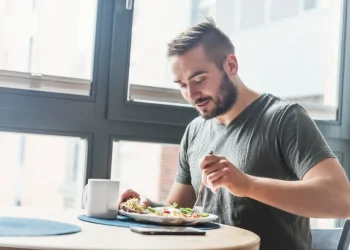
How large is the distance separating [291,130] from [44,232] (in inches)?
30.8

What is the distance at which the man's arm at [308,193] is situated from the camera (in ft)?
4.66

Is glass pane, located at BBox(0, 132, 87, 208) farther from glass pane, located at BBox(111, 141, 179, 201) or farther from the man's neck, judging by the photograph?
the man's neck

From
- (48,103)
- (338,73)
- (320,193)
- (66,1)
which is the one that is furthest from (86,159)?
(338,73)

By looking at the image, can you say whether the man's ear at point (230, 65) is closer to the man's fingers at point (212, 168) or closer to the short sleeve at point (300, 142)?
the short sleeve at point (300, 142)

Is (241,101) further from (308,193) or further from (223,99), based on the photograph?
(308,193)

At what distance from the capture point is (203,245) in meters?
1.11

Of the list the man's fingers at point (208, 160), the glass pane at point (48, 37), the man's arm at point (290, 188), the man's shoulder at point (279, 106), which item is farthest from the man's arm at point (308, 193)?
the glass pane at point (48, 37)

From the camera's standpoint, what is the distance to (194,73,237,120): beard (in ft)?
5.77

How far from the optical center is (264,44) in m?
2.41

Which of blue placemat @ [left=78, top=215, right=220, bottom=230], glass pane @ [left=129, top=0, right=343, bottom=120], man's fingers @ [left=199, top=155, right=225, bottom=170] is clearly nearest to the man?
man's fingers @ [left=199, top=155, right=225, bottom=170]

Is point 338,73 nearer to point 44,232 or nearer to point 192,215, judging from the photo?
point 192,215

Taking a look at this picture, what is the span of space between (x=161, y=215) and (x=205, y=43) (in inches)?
25.0

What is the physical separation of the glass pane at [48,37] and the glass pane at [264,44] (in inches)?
7.5

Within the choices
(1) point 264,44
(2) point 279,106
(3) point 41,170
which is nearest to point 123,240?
(2) point 279,106
